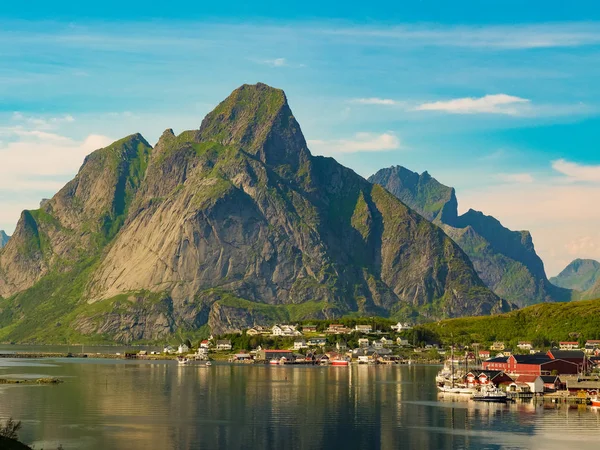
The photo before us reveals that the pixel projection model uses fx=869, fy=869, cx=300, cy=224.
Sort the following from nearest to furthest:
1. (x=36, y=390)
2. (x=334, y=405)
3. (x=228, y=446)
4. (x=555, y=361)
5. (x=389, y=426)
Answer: (x=228, y=446) < (x=389, y=426) < (x=334, y=405) < (x=36, y=390) < (x=555, y=361)

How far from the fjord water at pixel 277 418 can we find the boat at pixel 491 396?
22.3ft

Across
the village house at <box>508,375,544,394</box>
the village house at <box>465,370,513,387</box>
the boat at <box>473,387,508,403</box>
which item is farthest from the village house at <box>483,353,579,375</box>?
the boat at <box>473,387,508,403</box>

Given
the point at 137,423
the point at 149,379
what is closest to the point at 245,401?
the point at 137,423

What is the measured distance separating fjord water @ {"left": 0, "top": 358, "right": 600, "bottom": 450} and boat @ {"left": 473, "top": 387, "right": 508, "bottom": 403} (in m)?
6.80

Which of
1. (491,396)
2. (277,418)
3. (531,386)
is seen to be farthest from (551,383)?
(277,418)

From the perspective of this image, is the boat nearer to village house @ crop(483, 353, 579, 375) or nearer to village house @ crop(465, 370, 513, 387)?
village house @ crop(465, 370, 513, 387)

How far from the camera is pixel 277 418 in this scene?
396 feet

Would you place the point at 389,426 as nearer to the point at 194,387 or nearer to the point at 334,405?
the point at 334,405

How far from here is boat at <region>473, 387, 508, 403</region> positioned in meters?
154

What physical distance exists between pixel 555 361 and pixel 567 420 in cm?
6822

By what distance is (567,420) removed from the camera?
12462cm

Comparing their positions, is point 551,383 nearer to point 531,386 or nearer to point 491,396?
point 531,386

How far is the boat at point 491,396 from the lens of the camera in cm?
15350

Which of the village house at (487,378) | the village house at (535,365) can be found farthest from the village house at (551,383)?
the village house at (535,365)
